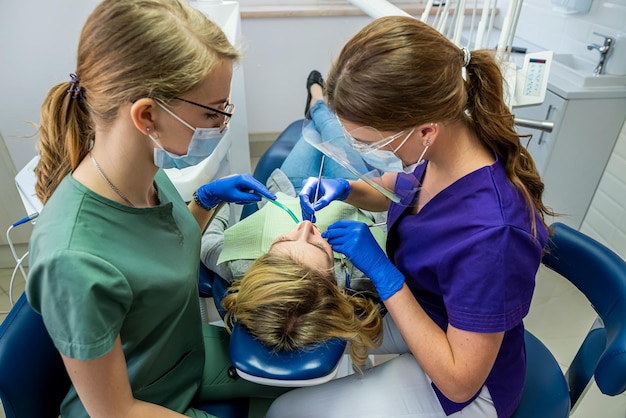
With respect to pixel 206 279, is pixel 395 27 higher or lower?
higher

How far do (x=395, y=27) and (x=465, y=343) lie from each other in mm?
690

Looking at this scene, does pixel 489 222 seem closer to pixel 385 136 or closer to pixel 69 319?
pixel 385 136

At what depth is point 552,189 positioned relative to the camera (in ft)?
7.39

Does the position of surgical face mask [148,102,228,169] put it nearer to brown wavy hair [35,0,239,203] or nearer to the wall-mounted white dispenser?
brown wavy hair [35,0,239,203]

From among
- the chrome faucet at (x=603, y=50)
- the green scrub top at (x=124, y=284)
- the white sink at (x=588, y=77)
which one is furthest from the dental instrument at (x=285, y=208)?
the chrome faucet at (x=603, y=50)

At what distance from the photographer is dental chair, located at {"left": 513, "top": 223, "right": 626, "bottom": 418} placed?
43.9 inches

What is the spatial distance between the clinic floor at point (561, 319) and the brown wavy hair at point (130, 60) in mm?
1545

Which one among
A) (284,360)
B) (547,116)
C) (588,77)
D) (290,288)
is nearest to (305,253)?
(290,288)

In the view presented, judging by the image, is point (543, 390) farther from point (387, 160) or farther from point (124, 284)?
point (124, 284)

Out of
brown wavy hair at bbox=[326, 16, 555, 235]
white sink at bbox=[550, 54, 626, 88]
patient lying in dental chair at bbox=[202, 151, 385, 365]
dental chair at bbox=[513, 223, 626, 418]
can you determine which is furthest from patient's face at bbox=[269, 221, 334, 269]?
white sink at bbox=[550, 54, 626, 88]

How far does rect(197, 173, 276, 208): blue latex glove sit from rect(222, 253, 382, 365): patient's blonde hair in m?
0.26

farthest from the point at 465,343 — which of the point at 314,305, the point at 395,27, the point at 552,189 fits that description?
the point at 552,189

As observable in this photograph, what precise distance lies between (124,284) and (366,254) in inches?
23.1

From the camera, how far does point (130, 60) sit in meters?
0.74
